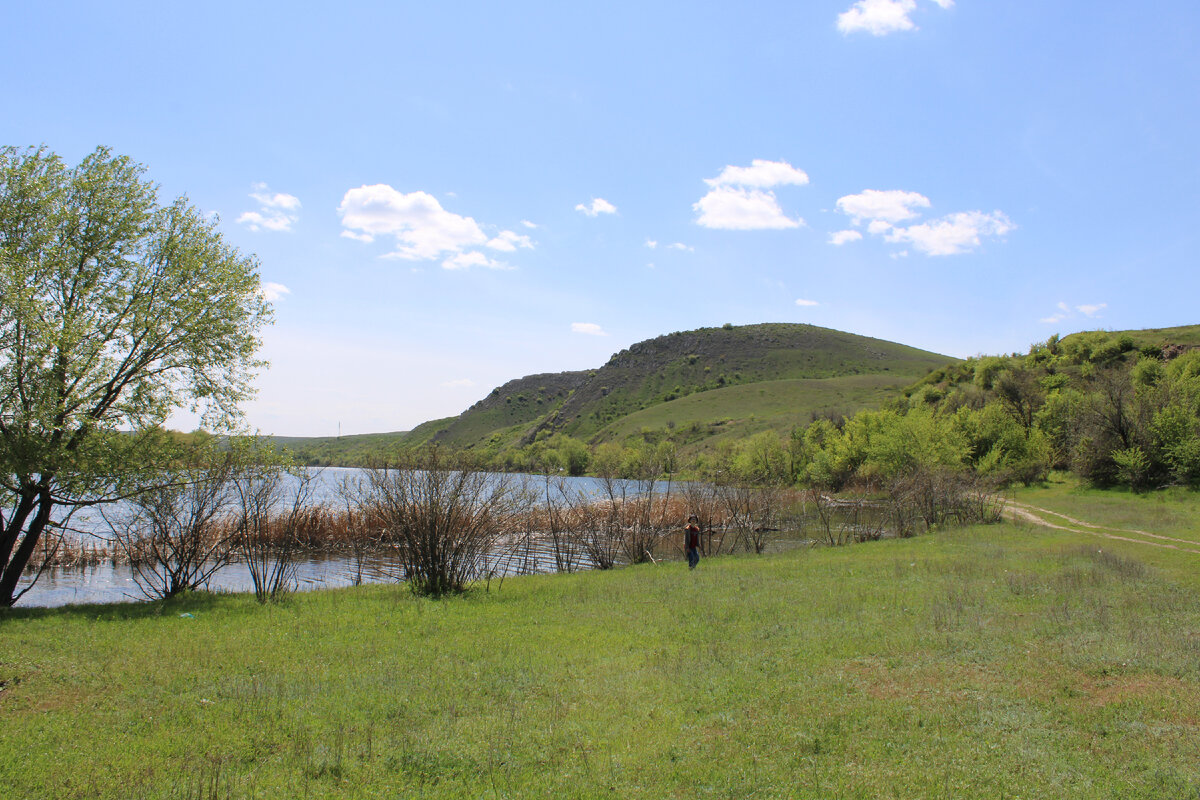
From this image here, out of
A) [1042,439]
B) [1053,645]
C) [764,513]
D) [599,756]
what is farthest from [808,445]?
[599,756]

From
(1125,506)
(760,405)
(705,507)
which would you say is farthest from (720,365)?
(705,507)

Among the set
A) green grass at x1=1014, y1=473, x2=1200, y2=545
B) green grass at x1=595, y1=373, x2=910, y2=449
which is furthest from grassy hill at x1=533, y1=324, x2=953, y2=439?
green grass at x1=1014, y1=473, x2=1200, y2=545

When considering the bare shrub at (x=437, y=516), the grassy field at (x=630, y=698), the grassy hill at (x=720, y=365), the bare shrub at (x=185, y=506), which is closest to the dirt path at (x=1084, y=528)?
the grassy field at (x=630, y=698)

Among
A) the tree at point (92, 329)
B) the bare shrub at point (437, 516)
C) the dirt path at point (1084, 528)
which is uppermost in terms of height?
the tree at point (92, 329)

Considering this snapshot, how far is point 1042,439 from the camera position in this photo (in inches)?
1871

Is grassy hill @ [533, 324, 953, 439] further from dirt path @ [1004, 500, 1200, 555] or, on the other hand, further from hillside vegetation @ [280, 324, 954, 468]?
dirt path @ [1004, 500, 1200, 555]

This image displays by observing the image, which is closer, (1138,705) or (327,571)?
(1138,705)

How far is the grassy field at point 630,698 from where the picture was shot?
6.18 metres

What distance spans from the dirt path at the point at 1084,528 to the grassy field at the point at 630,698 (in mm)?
7468

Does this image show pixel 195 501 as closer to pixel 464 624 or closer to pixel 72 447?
pixel 72 447

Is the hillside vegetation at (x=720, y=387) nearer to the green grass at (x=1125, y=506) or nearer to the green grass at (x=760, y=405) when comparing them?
the green grass at (x=760, y=405)

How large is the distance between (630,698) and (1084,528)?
26.2m

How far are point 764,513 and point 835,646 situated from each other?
59.3 feet

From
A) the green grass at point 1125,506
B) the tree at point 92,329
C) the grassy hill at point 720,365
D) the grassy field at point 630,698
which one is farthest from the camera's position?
the grassy hill at point 720,365
